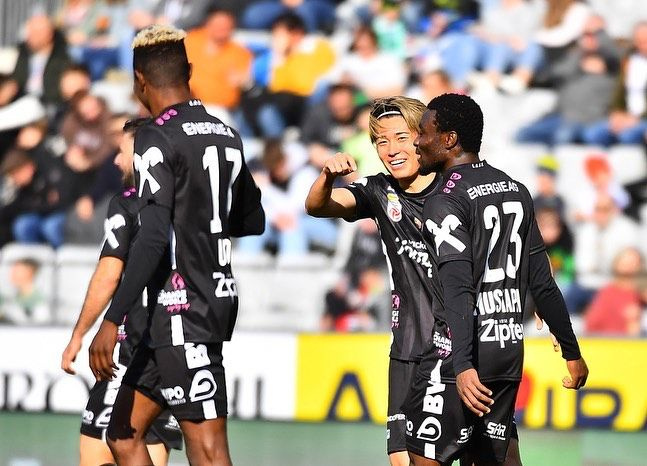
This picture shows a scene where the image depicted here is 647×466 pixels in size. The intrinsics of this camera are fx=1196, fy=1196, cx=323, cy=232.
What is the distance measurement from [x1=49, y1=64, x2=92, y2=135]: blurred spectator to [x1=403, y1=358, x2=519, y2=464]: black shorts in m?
7.89

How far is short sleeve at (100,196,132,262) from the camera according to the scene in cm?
545

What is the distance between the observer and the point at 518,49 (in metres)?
11.9

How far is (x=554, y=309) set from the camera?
4883mm

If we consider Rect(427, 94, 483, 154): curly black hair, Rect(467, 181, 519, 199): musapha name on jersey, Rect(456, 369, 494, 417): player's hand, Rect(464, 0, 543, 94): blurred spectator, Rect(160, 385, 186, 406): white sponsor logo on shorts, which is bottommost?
Rect(160, 385, 186, 406): white sponsor logo on shorts

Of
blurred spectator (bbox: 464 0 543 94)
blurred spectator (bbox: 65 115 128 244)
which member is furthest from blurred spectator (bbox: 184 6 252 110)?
blurred spectator (bbox: 464 0 543 94)

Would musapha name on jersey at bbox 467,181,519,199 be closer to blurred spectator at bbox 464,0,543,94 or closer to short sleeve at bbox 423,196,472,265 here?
short sleeve at bbox 423,196,472,265

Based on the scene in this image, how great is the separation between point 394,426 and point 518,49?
23.6ft

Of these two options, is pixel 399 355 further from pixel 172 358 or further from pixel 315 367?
pixel 315 367

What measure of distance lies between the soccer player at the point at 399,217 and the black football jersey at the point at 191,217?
0.56m

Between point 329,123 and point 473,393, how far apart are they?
745cm

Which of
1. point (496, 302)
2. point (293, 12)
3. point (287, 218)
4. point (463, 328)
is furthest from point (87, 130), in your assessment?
point (463, 328)

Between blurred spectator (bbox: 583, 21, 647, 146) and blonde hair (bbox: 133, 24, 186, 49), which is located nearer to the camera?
blonde hair (bbox: 133, 24, 186, 49)

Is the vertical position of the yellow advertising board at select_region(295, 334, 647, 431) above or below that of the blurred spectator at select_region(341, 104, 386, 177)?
below

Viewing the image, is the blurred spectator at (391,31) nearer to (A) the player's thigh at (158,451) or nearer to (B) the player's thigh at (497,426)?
(A) the player's thigh at (158,451)
